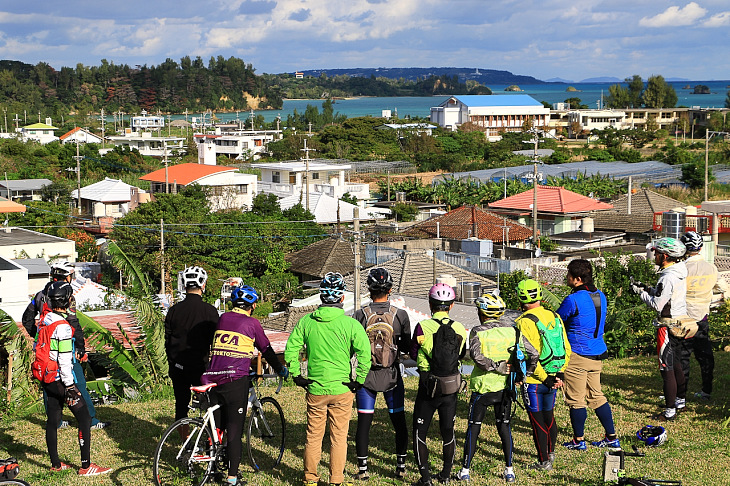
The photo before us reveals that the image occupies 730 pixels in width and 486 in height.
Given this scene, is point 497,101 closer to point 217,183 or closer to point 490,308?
point 217,183


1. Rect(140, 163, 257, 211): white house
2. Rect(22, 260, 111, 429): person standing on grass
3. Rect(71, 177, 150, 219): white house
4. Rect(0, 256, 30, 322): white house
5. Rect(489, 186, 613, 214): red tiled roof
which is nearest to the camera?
Rect(22, 260, 111, 429): person standing on grass

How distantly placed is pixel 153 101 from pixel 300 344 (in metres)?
184

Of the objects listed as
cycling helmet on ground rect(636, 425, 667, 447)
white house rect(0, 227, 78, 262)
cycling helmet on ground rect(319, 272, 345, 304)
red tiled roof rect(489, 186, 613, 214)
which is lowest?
white house rect(0, 227, 78, 262)

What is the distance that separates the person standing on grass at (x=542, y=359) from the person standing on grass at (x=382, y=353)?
3.29 ft

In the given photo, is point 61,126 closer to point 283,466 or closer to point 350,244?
point 350,244

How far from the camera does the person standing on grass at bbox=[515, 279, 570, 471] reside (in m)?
6.79

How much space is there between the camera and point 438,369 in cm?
650

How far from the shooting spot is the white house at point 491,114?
11944 cm

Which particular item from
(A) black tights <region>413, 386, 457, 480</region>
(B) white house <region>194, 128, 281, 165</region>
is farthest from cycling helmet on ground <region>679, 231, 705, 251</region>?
(B) white house <region>194, 128, 281, 165</region>

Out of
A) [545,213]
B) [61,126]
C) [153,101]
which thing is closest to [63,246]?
[545,213]

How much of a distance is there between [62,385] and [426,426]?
3.05 metres

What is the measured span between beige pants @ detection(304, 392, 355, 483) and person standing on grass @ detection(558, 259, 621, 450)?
7.05 ft

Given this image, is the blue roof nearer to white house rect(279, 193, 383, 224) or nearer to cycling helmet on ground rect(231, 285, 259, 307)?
white house rect(279, 193, 383, 224)

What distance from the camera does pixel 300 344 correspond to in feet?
20.9
